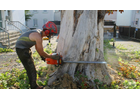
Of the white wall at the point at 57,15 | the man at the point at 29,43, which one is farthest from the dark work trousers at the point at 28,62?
the white wall at the point at 57,15

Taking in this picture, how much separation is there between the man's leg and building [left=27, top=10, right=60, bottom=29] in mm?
28463

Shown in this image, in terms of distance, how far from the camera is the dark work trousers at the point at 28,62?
3.44 meters

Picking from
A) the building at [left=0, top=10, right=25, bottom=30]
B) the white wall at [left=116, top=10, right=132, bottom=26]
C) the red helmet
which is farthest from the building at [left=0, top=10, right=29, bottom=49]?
the white wall at [left=116, top=10, right=132, bottom=26]

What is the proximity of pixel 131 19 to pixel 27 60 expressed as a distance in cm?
2822

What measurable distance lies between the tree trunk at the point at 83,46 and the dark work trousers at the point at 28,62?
0.62 metres

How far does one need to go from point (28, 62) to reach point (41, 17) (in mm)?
29471

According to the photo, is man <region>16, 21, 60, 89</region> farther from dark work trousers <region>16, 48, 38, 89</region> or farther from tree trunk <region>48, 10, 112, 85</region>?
tree trunk <region>48, 10, 112, 85</region>

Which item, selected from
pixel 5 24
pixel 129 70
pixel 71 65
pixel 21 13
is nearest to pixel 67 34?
pixel 71 65

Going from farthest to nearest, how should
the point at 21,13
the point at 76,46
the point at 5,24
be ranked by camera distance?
the point at 21,13 < the point at 5,24 < the point at 76,46

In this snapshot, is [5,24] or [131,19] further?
[131,19]

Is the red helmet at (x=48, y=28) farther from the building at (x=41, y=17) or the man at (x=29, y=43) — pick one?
the building at (x=41, y=17)

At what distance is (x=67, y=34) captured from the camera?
15.1ft

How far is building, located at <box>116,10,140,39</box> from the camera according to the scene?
20.4 meters

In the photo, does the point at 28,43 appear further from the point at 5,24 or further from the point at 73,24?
the point at 5,24
